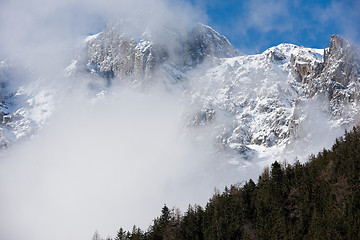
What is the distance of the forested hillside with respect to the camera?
9090cm

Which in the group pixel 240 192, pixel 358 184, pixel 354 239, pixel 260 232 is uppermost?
pixel 240 192

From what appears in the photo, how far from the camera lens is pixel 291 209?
107 metres

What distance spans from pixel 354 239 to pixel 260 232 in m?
24.0

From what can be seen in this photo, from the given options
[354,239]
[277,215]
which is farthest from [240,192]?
[354,239]

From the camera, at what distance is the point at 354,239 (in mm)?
81438

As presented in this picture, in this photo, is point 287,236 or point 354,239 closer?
point 354,239

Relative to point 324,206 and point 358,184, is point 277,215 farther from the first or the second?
point 358,184

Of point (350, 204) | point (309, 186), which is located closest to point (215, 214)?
point (309, 186)

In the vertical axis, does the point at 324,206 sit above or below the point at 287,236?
above

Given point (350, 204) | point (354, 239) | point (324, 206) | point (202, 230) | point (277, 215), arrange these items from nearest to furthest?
point (354, 239), point (350, 204), point (324, 206), point (277, 215), point (202, 230)

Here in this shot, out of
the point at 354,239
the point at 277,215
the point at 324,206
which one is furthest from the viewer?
the point at 277,215

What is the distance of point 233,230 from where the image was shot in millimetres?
109125

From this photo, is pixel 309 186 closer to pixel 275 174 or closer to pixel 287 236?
pixel 275 174

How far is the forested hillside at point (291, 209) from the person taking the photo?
298 ft
